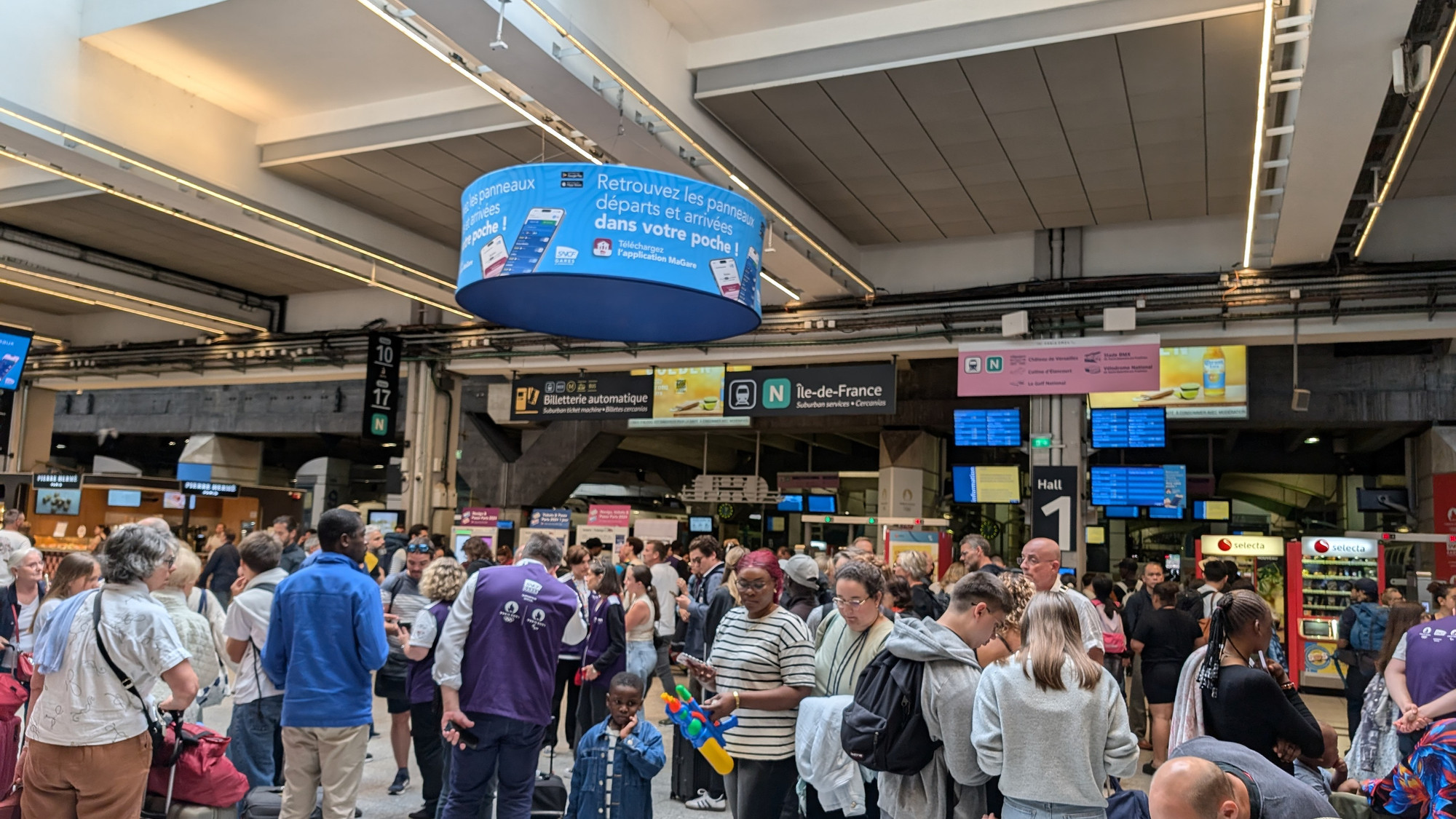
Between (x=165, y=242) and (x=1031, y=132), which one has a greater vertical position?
(x=1031, y=132)

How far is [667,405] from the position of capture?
1307 cm

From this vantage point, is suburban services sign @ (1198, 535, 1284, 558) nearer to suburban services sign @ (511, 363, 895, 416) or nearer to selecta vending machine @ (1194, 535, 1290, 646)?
selecta vending machine @ (1194, 535, 1290, 646)

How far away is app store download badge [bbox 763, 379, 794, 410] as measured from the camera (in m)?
12.3

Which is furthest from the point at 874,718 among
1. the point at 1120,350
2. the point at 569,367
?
the point at 569,367

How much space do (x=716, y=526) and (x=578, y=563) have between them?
1197cm

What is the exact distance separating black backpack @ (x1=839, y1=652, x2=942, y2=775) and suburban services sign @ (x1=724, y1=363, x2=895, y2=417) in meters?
8.64

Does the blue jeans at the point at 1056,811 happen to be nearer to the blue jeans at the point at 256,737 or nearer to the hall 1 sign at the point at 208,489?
the blue jeans at the point at 256,737

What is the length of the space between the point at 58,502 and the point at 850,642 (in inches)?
650

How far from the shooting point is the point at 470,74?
6.92m

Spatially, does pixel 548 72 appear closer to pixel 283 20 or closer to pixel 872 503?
pixel 283 20

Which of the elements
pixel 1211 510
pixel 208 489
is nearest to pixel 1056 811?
pixel 1211 510

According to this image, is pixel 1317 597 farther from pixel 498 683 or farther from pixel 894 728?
pixel 498 683

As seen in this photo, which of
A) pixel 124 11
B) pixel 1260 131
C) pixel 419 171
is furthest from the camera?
pixel 419 171

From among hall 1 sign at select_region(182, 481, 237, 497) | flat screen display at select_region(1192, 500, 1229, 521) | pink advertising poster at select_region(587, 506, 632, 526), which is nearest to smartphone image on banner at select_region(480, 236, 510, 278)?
pink advertising poster at select_region(587, 506, 632, 526)
